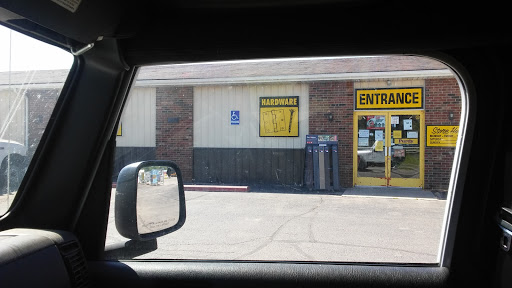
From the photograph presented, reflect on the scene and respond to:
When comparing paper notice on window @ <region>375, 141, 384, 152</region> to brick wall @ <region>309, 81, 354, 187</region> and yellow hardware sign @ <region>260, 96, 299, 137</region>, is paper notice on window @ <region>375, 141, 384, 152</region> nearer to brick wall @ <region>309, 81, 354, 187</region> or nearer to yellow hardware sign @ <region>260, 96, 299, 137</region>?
brick wall @ <region>309, 81, 354, 187</region>

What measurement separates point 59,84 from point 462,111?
7.58 ft

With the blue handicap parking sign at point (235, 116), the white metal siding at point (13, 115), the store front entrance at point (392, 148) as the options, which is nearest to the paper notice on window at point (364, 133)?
the store front entrance at point (392, 148)

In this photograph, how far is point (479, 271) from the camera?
2088 mm

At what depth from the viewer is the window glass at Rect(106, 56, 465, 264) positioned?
255cm

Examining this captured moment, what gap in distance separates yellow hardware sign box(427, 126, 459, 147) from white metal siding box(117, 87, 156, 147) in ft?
6.70

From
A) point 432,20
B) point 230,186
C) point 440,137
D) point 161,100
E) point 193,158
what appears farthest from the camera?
point 230,186

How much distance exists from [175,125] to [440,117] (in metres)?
2.09

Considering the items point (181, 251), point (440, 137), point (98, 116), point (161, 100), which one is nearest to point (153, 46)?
point (98, 116)

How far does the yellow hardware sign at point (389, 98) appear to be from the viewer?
3.24m

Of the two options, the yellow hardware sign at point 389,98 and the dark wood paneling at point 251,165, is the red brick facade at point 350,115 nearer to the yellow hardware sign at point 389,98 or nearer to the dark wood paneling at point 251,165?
the yellow hardware sign at point 389,98

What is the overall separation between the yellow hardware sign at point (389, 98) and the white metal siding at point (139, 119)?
180 cm

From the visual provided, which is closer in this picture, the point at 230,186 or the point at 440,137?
the point at 440,137

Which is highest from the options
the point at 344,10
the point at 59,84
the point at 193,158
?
the point at 344,10

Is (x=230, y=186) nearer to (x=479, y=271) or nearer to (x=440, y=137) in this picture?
(x=440, y=137)
